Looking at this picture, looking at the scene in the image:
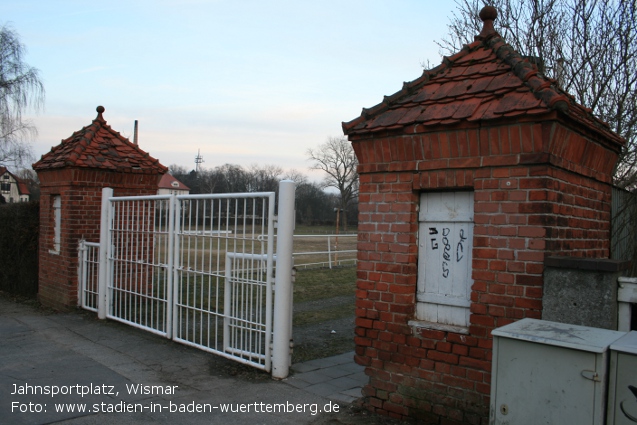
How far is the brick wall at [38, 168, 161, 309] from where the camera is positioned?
902cm

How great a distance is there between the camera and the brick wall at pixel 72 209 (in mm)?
9016

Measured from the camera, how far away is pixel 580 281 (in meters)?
3.61

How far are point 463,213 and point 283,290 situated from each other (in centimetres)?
225

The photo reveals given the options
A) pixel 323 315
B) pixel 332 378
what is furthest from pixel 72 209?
pixel 332 378

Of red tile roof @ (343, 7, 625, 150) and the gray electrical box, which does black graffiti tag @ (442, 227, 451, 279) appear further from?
the gray electrical box

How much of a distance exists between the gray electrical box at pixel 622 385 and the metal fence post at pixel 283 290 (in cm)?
347

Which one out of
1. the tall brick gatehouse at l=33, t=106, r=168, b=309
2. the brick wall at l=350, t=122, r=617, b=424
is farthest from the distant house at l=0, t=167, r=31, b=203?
the brick wall at l=350, t=122, r=617, b=424

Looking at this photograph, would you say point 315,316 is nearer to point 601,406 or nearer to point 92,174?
point 92,174

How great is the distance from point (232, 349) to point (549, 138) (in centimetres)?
426

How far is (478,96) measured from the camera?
13.7ft

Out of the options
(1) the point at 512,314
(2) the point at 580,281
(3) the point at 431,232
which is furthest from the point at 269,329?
(2) the point at 580,281

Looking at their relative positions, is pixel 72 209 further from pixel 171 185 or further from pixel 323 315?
pixel 171 185

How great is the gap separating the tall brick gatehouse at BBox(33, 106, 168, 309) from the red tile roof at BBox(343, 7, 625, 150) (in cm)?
595

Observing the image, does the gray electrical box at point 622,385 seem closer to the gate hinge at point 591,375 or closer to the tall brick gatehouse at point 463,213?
the gate hinge at point 591,375
